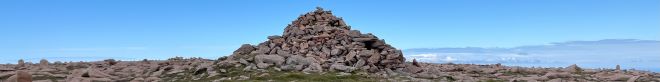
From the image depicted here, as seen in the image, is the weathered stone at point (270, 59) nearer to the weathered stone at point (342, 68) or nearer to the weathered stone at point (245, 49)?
the weathered stone at point (342, 68)

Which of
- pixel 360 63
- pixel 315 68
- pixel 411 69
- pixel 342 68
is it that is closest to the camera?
pixel 342 68

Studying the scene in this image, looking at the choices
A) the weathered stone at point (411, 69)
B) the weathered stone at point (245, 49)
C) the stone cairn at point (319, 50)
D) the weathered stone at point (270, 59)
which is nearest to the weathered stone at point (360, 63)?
the stone cairn at point (319, 50)

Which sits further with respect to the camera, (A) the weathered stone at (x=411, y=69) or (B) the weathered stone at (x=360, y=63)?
(A) the weathered stone at (x=411, y=69)

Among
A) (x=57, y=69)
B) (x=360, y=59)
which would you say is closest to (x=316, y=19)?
(x=360, y=59)

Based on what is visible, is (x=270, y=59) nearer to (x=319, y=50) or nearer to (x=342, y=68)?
(x=319, y=50)

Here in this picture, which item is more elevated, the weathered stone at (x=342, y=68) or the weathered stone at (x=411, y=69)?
the weathered stone at (x=342, y=68)

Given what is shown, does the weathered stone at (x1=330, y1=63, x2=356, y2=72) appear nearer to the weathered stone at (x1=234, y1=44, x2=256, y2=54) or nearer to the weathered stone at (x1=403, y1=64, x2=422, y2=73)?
the weathered stone at (x1=403, y1=64, x2=422, y2=73)

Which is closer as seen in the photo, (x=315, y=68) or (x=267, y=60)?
(x=315, y=68)

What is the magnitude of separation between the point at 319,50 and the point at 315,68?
2.74m

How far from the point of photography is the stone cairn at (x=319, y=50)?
27516mm

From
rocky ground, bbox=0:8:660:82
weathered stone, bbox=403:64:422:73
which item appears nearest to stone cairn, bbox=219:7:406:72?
rocky ground, bbox=0:8:660:82

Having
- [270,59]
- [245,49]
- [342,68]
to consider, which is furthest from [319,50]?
[245,49]

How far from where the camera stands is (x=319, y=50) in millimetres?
29484

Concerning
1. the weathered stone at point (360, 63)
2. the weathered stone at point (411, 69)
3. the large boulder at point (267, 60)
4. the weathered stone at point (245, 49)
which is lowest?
the weathered stone at point (411, 69)
